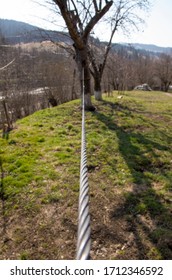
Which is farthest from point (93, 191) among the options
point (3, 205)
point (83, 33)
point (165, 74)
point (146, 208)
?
point (165, 74)

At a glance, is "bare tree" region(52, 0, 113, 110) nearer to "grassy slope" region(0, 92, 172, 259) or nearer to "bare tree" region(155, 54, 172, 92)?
"grassy slope" region(0, 92, 172, 259)

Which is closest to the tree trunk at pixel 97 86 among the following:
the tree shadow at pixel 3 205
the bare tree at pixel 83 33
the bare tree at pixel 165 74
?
the bare tree at pixel 83 33

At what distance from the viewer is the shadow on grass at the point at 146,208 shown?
296cm

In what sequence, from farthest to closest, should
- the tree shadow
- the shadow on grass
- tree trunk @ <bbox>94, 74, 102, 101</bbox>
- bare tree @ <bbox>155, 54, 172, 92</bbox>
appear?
1. bare tree @ <bbox>155, 54, 172, 92</bbox>
2. tree trunk @ <bbox>94, 74, 102, 101</bbox>
3. the tree shadow
4. the shadow on grass

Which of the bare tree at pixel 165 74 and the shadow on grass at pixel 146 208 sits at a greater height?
the bare tree at pixel 165 74

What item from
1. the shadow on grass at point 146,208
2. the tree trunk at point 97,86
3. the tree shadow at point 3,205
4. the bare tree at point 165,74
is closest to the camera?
the shadow on grass at point 146,208

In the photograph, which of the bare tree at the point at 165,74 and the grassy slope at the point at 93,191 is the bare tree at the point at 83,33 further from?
the bare tree at the point at 165,74

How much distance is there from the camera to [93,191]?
4098mm

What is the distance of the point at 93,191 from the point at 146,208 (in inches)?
34.4

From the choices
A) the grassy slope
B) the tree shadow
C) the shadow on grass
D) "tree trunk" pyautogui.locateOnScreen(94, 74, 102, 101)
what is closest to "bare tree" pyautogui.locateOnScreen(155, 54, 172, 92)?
"tree trunk" pyautogui.locateOnScreen(94, 74, 102, 101)

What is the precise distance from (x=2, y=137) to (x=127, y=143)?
3105mm

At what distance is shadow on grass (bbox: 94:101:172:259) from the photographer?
2955 mm

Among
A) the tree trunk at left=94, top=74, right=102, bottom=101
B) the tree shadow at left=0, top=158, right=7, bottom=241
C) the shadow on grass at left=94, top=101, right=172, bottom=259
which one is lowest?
the tree shadow at left=0, top=158, right=7, bottom=241

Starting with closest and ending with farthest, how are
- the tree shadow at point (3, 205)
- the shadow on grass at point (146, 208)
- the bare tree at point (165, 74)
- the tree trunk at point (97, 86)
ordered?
the shadow on grass at point (146, 208) < the tree shadow at point (3, 205) < the tree trunk at point (97, 86) < the bare tree at point (165, 74)
